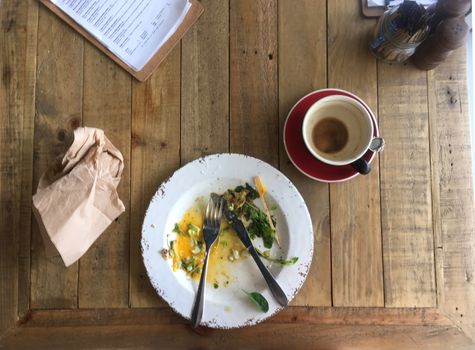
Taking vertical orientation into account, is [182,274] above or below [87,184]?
below

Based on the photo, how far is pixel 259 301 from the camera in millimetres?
761

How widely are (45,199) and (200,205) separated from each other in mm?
274

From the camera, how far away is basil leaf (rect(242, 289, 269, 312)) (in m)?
0.76

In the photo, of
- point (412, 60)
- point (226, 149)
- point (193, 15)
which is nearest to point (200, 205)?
point (226, 149)

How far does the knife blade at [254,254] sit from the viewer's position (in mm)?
756

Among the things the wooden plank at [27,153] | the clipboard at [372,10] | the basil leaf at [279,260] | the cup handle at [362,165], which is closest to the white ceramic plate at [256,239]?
the basil leaf at [279,260]

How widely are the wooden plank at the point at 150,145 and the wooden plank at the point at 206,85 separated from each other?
2cm

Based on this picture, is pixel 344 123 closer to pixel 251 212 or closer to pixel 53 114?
pixel 251 212

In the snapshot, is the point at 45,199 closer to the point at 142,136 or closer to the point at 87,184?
the point at 87,184

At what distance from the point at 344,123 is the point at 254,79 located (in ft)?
0.64

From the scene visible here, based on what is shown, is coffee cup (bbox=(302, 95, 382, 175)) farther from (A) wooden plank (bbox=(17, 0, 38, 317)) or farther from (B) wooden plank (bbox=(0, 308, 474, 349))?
(A) wooden plank (bbox=(17, 0, 38, 317))

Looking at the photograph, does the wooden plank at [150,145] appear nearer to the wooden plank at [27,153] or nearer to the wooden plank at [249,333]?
the wooden plank at [249,333]

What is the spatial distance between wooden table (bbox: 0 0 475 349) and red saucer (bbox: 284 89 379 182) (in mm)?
32

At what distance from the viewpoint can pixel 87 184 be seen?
2.44 ft
